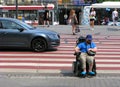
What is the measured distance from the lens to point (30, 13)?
187 ft

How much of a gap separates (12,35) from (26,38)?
569 mm

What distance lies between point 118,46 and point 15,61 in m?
6.67

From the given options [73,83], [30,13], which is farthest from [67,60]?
[30,13]

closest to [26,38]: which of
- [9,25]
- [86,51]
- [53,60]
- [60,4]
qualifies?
[9,25]

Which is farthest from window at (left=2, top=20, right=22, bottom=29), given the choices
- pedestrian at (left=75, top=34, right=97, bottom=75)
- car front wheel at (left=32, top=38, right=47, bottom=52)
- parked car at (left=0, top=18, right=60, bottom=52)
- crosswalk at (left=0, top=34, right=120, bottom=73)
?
pedestrian at (left=75, top=34, right=97, bottom=75)

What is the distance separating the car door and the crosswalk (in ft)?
1.37

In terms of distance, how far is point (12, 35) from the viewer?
695 inches

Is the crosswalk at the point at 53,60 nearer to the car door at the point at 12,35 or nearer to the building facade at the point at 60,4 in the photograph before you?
the car door at the point at 12,35

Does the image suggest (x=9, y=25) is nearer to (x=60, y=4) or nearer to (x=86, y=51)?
(x=86, y=51)

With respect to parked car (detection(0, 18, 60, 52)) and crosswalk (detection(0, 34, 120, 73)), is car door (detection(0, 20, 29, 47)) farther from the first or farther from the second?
crosswalk (detection(0, 34, 120, 73))

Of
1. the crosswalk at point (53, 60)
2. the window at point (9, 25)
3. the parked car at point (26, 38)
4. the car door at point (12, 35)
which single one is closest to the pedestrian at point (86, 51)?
the crosswalk at point (53, 60)

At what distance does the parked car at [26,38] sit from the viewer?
1766 cm

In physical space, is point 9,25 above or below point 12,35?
above

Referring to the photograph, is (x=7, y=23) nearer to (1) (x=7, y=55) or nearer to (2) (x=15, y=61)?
(1) (x=7, y=55)
